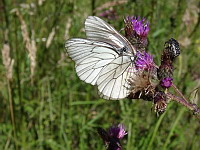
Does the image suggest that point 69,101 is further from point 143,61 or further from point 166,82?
point 166,82

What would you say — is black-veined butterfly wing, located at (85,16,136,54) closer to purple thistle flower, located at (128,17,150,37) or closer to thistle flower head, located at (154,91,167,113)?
purple thistle flower, located at (128,17,150,37)

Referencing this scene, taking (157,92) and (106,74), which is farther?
(106,74)

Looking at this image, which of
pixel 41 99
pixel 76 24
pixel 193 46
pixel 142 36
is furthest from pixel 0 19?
pixel 142 36

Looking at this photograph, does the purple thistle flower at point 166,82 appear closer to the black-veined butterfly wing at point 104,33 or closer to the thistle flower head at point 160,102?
the thistle flower head at point 160,102

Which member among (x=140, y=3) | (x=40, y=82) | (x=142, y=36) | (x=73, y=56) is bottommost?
(x=40, y=82)

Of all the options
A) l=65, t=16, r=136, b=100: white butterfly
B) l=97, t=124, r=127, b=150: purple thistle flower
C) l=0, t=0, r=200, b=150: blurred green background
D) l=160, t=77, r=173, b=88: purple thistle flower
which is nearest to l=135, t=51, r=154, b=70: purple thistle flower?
l=65, t=16, r=136, b=100: white butterfly

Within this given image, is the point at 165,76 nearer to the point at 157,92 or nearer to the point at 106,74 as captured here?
the point at 157,92

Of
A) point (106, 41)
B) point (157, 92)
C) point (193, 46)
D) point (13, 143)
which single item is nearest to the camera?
point (157, 92)
